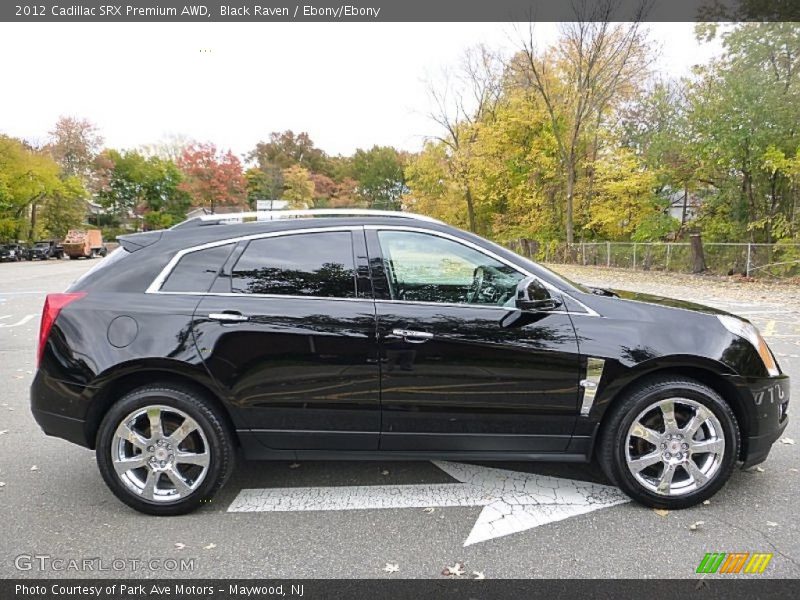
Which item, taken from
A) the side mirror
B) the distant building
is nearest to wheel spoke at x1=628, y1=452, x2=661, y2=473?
the side mirror

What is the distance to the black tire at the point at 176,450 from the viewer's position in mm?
2887

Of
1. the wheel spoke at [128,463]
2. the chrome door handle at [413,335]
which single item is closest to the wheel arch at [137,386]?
the wheel spoke at [128,463]

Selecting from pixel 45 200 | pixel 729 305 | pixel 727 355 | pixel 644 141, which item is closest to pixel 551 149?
pixel 644 141

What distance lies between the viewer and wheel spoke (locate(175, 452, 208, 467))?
2.91 metres

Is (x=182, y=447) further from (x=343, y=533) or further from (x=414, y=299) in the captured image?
(x=414, y=299)

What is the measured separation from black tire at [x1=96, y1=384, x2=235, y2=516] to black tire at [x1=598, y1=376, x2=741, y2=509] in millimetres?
2319

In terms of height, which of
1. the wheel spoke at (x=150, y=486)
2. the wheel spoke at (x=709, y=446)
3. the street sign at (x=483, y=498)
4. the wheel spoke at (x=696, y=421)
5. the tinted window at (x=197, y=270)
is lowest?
the street sign at (x=483, y=498)

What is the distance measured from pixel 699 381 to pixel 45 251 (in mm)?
46198

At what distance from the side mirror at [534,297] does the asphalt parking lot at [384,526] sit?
48.2 inches

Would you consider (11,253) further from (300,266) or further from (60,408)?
(300,266)

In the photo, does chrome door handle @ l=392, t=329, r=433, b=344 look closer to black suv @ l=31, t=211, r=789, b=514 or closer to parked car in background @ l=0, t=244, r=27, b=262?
black suv @ l=31, t=211, r=789, b=514

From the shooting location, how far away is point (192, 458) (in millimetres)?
2916

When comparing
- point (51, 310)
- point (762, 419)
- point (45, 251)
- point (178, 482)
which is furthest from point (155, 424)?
point (45, 251)

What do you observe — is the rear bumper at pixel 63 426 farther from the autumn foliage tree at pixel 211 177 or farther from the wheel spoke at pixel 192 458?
the autumn foliage tree at pixel 211 177
